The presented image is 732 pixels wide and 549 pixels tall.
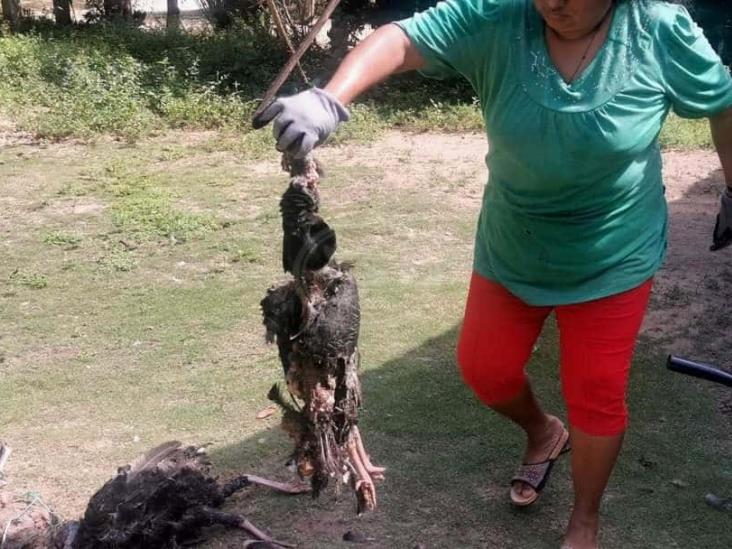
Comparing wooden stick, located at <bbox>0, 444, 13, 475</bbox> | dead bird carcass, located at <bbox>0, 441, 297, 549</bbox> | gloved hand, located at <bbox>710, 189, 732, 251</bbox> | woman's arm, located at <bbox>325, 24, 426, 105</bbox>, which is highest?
woman's arm, located at <bbox>325, 24, 426, 105</bbox>

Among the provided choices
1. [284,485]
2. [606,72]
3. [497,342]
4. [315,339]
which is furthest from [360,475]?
[606,72]

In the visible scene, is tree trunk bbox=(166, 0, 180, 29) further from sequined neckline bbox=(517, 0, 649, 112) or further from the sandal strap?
sequined neckline bbox=(517, 0, 649, 112)

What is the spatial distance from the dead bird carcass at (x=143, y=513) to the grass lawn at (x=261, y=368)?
0.50ft

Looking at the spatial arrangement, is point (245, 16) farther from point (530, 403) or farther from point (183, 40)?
point (530, 403)

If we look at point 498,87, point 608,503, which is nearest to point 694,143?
point 608,503

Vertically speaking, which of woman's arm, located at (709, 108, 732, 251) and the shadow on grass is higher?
woman's arm, located at (709, 108, 732, 251)

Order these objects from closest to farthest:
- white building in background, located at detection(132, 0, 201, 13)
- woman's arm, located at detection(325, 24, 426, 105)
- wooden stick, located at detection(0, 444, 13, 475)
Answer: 1. woman's arm, located at detection(325, 24, 426, 105)
2. wooden stick, located at detection(0, 444, 13, 475)
3. white building in background, located at detection(132, 0, 201, 13)

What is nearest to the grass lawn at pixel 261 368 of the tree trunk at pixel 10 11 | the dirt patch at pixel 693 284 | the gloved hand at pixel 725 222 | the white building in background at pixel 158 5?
the dirt patch at pixel 693 284

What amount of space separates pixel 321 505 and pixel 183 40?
29.8 ft

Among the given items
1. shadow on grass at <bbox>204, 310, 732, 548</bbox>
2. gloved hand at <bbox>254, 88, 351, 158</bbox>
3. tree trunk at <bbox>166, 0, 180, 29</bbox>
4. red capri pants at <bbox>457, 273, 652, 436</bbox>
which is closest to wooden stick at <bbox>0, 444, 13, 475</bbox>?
shadow on grass at <bbox>204, 310, 732, 548</bbox>

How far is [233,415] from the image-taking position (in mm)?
3988

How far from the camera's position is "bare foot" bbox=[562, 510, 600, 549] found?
293 centimetres

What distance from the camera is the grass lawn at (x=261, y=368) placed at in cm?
330

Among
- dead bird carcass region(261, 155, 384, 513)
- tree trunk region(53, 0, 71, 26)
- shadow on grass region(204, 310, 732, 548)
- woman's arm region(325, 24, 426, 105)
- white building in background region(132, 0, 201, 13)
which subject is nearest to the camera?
dead bird carcass region(261, 155, 384, 513)
